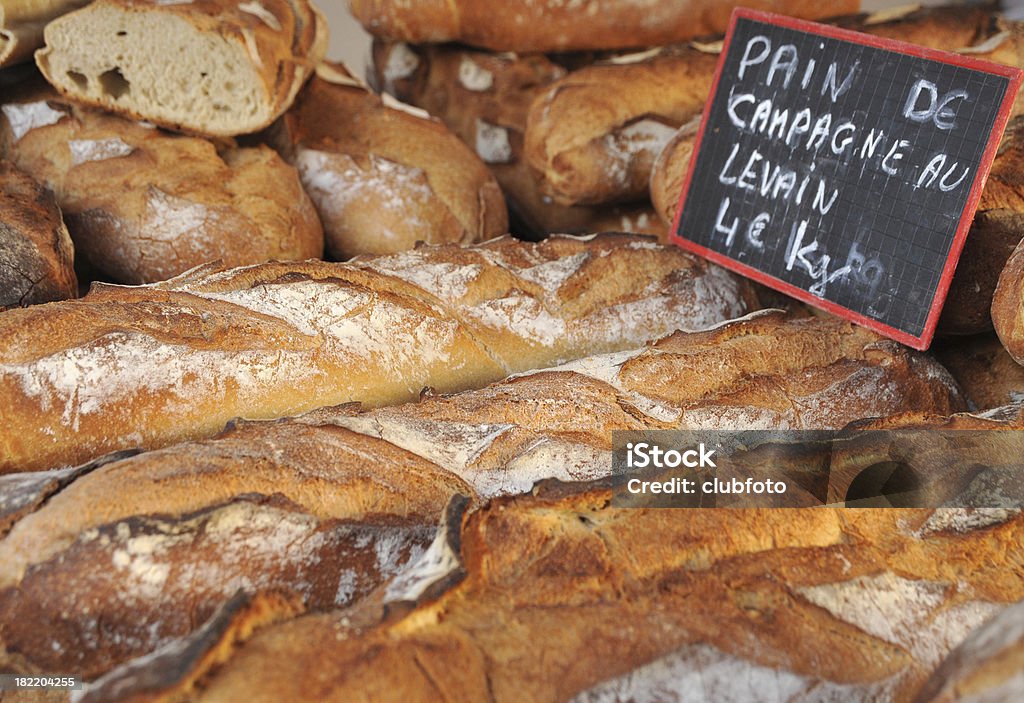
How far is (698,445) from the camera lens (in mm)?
1288

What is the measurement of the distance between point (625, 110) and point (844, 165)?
0.72m

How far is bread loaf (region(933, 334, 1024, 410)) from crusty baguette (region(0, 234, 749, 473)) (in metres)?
0.43

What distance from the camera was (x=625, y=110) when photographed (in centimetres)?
223

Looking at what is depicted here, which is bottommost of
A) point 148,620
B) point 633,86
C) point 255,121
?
point 148,620

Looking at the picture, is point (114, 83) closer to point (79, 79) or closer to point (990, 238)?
point (79, 79)

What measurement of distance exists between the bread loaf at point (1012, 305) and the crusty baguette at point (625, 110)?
955 millimetres

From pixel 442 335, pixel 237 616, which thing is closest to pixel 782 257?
pixel 442 335

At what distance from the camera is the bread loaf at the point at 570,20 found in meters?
2.44

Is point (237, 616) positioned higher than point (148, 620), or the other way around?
point (237, 616)

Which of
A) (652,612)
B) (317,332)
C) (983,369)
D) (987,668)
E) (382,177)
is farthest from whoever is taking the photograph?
(382,177)

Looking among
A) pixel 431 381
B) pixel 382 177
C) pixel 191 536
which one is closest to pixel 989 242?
pixel 431 381

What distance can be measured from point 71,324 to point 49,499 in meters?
0.41

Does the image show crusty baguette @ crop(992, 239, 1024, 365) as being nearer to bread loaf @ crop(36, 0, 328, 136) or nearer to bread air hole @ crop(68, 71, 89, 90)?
bread loaf @ crop(36, 0, 328, 136)

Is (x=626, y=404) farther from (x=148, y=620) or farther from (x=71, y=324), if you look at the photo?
(x=71, y=324)
